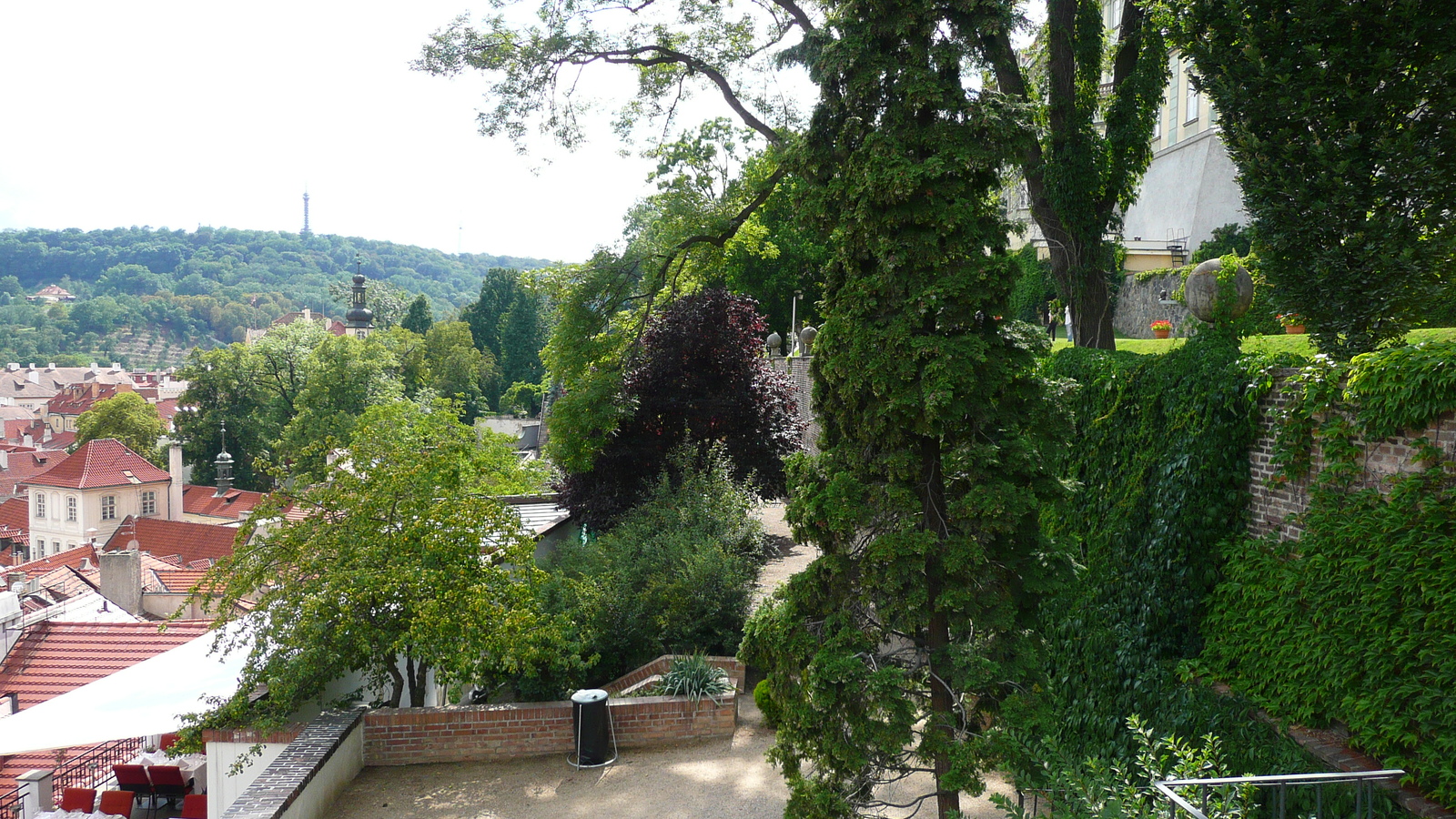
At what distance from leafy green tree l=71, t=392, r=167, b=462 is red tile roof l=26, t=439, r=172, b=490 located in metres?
9.23

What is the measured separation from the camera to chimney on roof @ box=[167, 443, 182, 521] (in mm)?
52031

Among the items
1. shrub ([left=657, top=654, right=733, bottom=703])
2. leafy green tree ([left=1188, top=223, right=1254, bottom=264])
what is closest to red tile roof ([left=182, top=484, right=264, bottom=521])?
shrub ([left=657, top=654, right=733, bottom=703])

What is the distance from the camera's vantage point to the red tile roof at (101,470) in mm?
51500

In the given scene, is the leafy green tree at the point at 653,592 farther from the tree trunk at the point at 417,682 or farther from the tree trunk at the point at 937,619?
the tree trunk at the point at 937,619

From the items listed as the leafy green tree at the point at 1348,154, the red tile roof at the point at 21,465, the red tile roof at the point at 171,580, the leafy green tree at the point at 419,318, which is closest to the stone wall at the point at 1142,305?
the leafy green tree at the point at 1348,154

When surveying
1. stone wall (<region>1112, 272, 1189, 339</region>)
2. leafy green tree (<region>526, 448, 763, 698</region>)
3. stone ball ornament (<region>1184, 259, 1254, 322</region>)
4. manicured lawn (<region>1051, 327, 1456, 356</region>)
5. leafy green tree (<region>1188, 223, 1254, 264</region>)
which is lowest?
leafy green tree (<region>526, 448, 763, 698</region>)

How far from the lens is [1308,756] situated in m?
5.45

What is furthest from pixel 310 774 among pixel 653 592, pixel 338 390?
pixel 338 390

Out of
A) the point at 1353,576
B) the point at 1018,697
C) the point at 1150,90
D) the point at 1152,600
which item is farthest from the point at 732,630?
the point at 1150,90

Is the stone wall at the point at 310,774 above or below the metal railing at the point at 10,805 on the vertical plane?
above

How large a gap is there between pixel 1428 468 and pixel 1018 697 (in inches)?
107

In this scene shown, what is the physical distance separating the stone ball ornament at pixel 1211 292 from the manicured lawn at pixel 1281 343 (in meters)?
0.42

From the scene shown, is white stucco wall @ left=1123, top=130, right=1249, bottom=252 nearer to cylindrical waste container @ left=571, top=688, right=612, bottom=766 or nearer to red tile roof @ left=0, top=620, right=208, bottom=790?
cylindrical waste container @ left=571, top=688, right=612, bottom=766

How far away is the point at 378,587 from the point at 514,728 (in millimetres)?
1961
